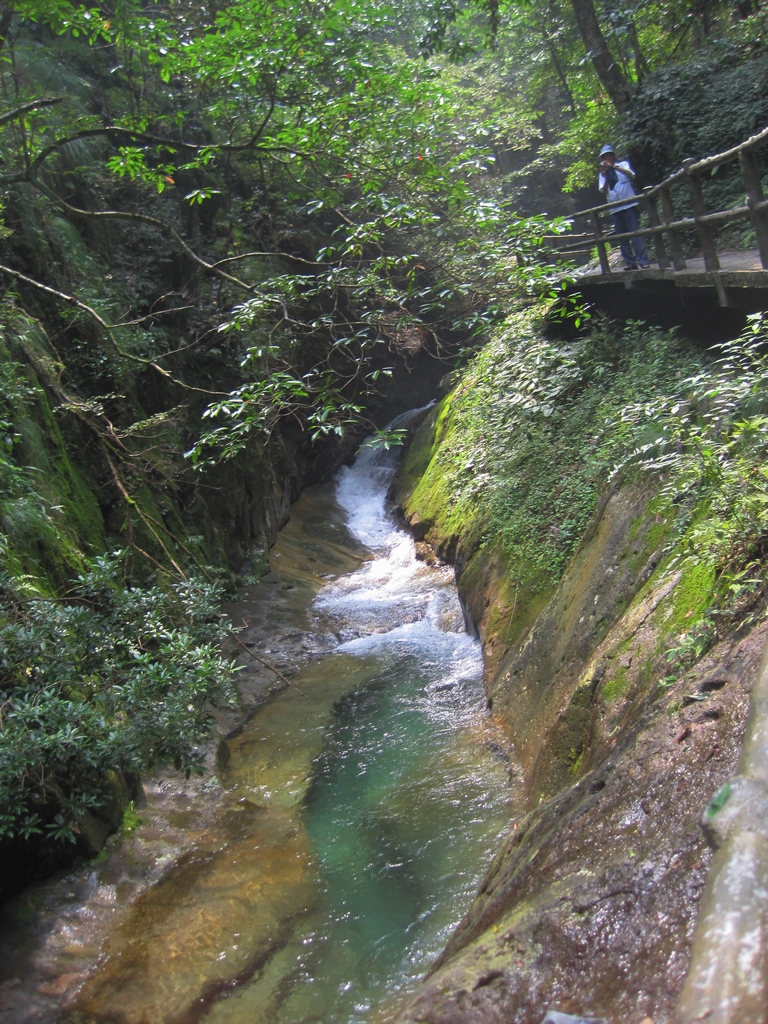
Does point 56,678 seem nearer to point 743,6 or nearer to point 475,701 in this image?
point 475,701

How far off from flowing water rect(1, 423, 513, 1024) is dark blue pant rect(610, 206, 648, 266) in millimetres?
5273

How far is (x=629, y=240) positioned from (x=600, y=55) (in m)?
6.38

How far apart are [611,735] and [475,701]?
10.6 feet

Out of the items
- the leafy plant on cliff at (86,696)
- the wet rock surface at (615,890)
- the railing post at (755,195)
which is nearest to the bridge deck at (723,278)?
the railing post at (755,195)

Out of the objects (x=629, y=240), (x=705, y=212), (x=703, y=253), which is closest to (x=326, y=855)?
(x=703, y=253)

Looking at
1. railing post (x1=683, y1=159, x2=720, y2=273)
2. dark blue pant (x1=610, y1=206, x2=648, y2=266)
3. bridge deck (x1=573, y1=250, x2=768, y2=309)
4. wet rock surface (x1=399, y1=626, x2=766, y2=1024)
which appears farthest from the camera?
dark blue pant (x1=610, y1=206, x2=648, y2=266)

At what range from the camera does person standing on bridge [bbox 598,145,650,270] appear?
9227mm

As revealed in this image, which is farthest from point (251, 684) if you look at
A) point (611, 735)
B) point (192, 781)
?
point (611, 735)

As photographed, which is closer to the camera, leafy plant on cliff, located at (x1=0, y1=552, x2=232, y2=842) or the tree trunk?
leafy plant on cliff, located at (x1=0, y1=552, x2=232, y2=842)

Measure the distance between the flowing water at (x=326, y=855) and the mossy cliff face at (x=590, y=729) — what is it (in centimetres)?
57

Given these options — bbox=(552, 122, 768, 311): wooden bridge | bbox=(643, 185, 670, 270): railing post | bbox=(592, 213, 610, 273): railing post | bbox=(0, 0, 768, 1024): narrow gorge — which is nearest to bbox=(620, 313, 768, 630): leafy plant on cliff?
bbox=(0, 0, 768, 1024): narrow gorge

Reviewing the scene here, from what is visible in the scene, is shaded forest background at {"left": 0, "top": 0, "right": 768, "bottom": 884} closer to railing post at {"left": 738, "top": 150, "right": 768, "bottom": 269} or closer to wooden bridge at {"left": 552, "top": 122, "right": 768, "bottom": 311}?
wooden bridge at {"left": 552, "top": 122, "right": 768, "bottom": 311}

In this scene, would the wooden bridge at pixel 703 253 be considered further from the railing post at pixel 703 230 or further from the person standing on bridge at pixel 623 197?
the person standing on bridge at pixel 623 197

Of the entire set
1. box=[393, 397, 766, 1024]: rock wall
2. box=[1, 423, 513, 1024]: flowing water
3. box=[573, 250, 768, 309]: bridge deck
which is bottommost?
box=[1, 423, 513, 1024]: flowing water
